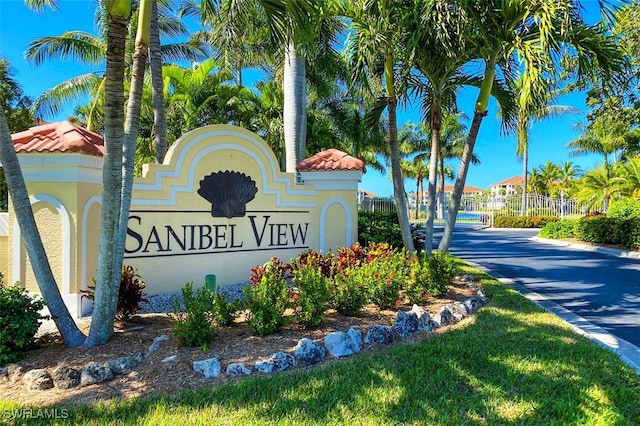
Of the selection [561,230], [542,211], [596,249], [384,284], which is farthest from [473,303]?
[542,211]

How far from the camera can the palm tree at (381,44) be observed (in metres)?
6.60

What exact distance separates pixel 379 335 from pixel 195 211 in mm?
4218

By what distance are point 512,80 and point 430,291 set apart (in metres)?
5.29

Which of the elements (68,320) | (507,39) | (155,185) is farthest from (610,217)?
(68,320)

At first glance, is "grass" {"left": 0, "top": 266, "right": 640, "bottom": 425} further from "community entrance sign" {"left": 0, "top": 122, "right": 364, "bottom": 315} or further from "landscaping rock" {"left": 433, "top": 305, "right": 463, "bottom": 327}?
"community entrance sign" {"left": 0, "top": 122, "right": 364, "bottom": 315}

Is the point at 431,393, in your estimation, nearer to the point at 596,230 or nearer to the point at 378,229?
the point at 378,229

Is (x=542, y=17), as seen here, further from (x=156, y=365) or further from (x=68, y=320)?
(x=68, y=320)

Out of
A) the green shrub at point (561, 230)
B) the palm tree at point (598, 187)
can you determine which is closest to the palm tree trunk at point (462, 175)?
the green shrub at point (561, 230)

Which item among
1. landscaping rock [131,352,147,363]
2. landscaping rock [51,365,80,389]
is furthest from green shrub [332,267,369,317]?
landscaping rock [51,365,80,389]

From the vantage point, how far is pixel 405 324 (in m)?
4.91

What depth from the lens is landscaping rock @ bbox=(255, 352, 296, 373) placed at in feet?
12.5

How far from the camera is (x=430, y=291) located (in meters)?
6.32

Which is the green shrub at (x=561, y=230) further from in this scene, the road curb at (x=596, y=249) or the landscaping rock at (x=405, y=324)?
the landscaping rock at (x=405, y=324)

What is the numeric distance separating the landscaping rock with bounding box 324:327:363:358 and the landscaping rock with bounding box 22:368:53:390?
263cm
